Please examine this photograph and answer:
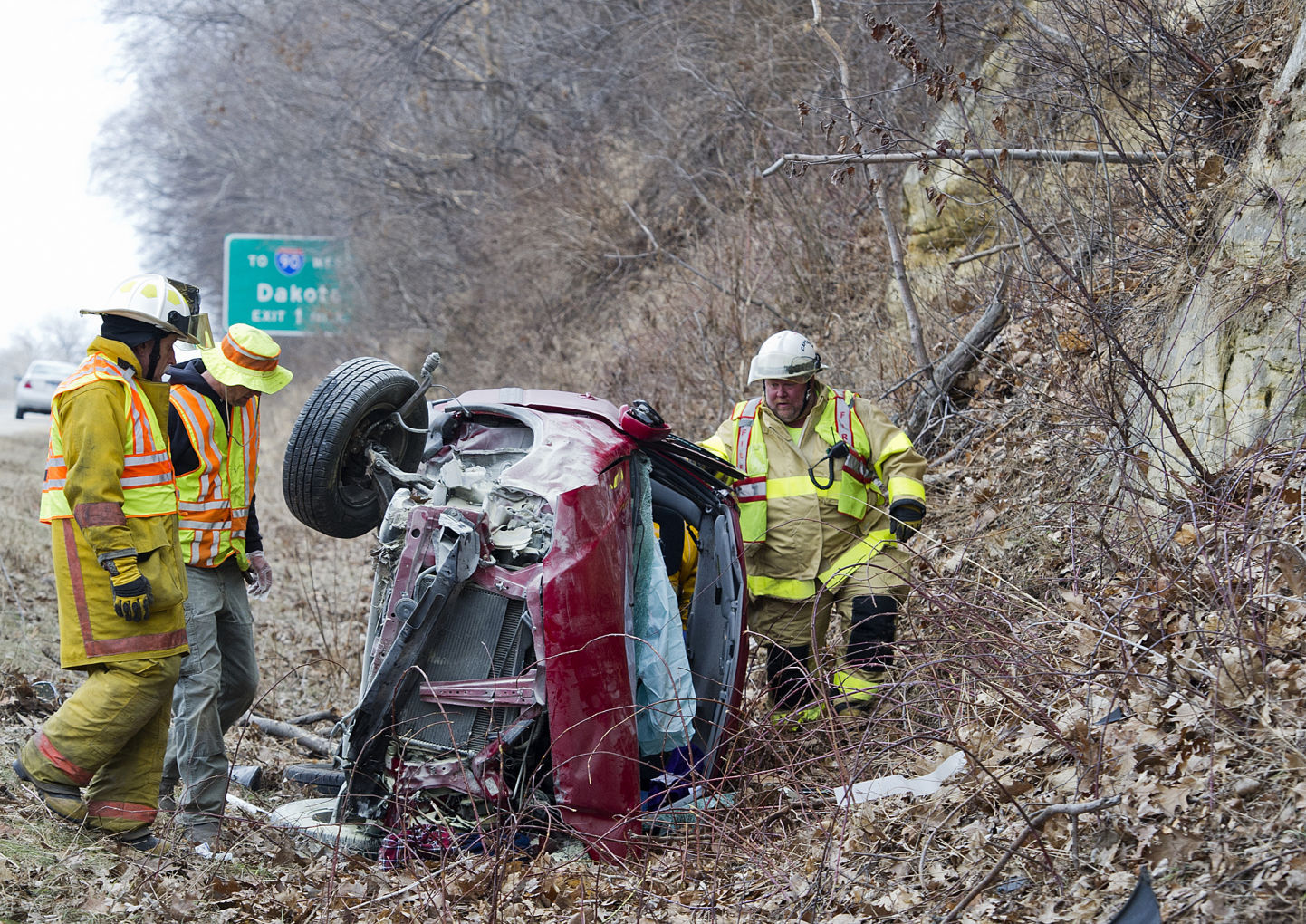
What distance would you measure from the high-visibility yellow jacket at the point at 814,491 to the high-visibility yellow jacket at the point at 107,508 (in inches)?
96.7

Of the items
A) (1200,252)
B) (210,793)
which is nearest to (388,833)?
(210,793)

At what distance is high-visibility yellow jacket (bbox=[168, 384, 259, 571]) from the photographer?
470 cm

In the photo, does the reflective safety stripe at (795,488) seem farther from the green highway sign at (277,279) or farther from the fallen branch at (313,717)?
the green highway sign at (277,279)

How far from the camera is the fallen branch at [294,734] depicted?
5449mm

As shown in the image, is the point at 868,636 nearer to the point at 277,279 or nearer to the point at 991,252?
Result: the point at 991,252

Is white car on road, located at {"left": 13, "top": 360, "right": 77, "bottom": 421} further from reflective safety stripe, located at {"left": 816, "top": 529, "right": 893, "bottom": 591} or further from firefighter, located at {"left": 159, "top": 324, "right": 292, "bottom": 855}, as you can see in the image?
reflective safety stripe, located at {"left": 816, "top": 529, "right": 893, "bottom": 591}

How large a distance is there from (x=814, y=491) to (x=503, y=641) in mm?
1995

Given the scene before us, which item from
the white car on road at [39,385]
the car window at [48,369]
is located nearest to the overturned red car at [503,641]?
the white car on road at [39,385]

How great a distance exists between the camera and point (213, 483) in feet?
Answer: 15.6

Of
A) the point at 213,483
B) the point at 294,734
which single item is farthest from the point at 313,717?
the point at 213,483

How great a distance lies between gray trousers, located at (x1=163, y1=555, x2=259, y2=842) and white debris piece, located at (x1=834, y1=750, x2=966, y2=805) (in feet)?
7.98

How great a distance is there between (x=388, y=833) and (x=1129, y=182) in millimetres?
4936

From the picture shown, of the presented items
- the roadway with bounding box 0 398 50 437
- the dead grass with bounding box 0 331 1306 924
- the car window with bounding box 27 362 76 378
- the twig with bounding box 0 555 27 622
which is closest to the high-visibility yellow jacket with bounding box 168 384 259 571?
the dead grass with bounding box 0 331 1306 924

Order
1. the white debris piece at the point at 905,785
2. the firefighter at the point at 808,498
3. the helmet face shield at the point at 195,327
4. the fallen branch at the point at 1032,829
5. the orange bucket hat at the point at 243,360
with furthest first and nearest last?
the firefighter at the point at 808,498, the orange bucket hat at the point at 243,360, the helmet face shield at the point at 195,327, the white debris piece at the point at 905,785, the fallen branch at the point at 1032,829
